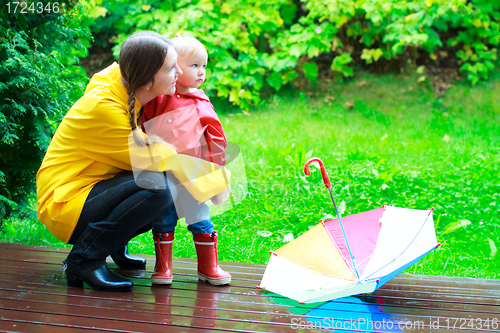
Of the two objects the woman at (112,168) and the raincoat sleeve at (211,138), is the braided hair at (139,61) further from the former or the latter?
the raincoat sleeve at (211,138)

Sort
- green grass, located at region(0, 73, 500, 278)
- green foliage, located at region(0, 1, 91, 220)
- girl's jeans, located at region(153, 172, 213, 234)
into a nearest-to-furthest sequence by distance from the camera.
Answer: girl's jeans, located at region(153, 172, 213, 234) < green foliage, located at region(0, 1, 91, 220) < green grass, located at region(0, 73, 500, 278)

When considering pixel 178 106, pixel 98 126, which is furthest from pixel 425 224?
pixel 98 126

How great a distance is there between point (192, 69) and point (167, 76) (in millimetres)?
224

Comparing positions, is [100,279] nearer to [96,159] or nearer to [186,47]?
[96,159]

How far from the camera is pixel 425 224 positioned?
2096 millimetres

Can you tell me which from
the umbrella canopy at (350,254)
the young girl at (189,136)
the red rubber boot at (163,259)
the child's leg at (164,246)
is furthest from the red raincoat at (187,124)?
the umbrella canopy at (350,254)

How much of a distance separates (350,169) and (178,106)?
7.38ft

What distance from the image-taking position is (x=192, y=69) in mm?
2242

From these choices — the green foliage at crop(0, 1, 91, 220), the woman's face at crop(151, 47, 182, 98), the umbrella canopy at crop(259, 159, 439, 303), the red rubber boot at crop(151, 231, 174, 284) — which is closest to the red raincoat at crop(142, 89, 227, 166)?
the woman's face at crop(151, 47, 182, 98)

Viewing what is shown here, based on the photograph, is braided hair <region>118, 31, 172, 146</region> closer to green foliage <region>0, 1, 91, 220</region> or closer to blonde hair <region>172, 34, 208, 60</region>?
blonde hair <region>172, 34, 208, 60</region>

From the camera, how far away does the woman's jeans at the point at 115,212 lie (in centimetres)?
202

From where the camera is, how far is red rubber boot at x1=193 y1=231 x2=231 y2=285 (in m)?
2.26

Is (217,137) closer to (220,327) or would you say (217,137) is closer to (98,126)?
(98,126)

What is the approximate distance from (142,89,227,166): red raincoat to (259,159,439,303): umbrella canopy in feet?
1.91
